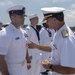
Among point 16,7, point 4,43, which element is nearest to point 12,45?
point 4,43

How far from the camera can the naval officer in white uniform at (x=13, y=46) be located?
488cm

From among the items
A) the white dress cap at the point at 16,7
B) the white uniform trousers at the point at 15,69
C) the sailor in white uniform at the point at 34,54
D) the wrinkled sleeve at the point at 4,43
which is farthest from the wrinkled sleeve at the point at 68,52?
the sailor in white uniform at the point at 34,54

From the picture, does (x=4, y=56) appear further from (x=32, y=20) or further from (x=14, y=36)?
(x=32, y=20)

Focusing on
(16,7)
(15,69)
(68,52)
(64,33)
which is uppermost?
(16,7)

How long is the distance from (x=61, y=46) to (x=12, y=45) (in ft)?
3.99

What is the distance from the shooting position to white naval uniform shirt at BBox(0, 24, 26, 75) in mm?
4867

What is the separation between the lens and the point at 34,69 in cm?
858

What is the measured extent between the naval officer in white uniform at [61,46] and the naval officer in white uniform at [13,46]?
856 mm

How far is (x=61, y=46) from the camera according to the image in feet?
13.1

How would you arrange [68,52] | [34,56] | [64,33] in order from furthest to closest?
[34,56] → [64,33] → [68,52]

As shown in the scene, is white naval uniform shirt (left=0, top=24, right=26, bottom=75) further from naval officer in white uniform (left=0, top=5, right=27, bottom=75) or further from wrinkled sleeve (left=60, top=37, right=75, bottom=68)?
wrinkled sleeve (left=60, top=37, right=75, bottom=68)

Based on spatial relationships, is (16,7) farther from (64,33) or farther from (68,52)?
(68,52)

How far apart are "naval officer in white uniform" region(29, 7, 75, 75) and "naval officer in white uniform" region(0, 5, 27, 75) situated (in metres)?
0.86

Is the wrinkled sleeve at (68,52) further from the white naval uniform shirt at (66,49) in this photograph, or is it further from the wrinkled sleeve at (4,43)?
the wrinkled sleeve at (4,43)
